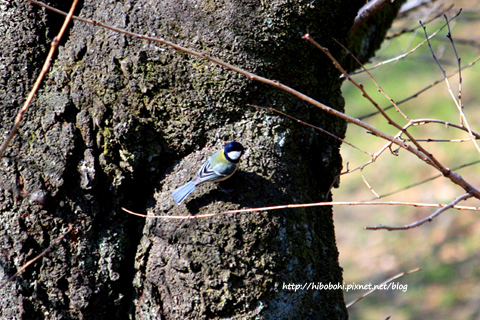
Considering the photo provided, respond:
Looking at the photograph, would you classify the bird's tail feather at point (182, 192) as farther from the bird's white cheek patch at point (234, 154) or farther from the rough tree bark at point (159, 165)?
the bird's white cheek patch at point (234, 154)

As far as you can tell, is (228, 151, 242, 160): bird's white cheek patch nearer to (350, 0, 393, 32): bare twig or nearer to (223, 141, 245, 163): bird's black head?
(223, 141, 245, 163): bird's black head

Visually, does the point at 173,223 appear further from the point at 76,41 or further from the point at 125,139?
the point at 76,41

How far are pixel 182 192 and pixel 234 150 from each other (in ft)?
0.94

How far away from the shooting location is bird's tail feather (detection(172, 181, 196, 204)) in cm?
154

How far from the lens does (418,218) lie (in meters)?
5.39

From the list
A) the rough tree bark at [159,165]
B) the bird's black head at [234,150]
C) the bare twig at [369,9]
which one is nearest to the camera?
the rough tree bark at [159,165]

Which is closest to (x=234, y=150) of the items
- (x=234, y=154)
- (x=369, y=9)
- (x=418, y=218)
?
(x=234, y=154)

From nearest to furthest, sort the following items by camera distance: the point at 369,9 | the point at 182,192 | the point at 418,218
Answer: the point at 182,192 < the point at 369,9 < the point at 418,218

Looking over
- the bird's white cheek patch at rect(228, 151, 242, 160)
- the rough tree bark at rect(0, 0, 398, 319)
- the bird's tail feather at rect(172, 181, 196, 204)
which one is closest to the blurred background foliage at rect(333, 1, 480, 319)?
the rough tree bark at rect(0, 0, 398, 319)

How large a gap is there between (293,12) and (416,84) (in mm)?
6923

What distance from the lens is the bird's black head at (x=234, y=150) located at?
158 centimetres

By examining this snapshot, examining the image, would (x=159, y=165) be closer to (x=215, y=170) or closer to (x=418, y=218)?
(x=215, y=170)

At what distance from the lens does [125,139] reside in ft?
5.12

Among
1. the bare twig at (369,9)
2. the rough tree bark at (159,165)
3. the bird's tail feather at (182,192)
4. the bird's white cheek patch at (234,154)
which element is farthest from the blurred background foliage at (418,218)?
the bird's tail feather at (182,192)
